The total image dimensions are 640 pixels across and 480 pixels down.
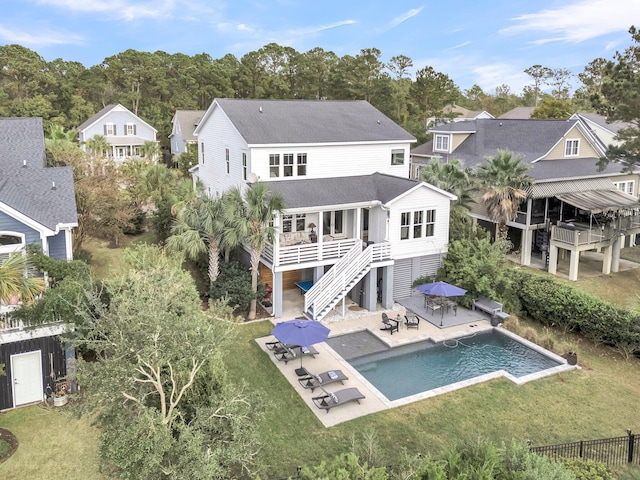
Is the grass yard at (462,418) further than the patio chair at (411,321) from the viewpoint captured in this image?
No

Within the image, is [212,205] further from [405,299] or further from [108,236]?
[108,236]

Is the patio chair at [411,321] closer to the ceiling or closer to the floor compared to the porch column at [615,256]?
closer to the floor

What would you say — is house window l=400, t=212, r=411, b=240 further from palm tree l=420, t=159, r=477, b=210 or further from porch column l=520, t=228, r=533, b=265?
porch column l=520, t=228, r=533, b=265

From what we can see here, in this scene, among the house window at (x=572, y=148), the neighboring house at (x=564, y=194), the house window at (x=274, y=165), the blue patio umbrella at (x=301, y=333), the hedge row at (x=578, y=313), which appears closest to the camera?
the blue patio umbrella at (x=301, y=333)

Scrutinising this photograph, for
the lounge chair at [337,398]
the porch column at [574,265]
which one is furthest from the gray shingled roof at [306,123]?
the lounge chair at [337,398]

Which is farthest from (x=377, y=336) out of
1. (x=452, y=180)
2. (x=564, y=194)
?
(x=564, y=194)

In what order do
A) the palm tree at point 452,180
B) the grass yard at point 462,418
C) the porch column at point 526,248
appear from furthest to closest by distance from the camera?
the porch column at point 526,248 → the palm tree at point 452,180 → the grass yard at point 462,418

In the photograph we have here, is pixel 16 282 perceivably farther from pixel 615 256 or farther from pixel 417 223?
pixel 615 256

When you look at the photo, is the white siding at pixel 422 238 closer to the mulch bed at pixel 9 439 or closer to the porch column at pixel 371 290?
the porch column at pixel 371 290
